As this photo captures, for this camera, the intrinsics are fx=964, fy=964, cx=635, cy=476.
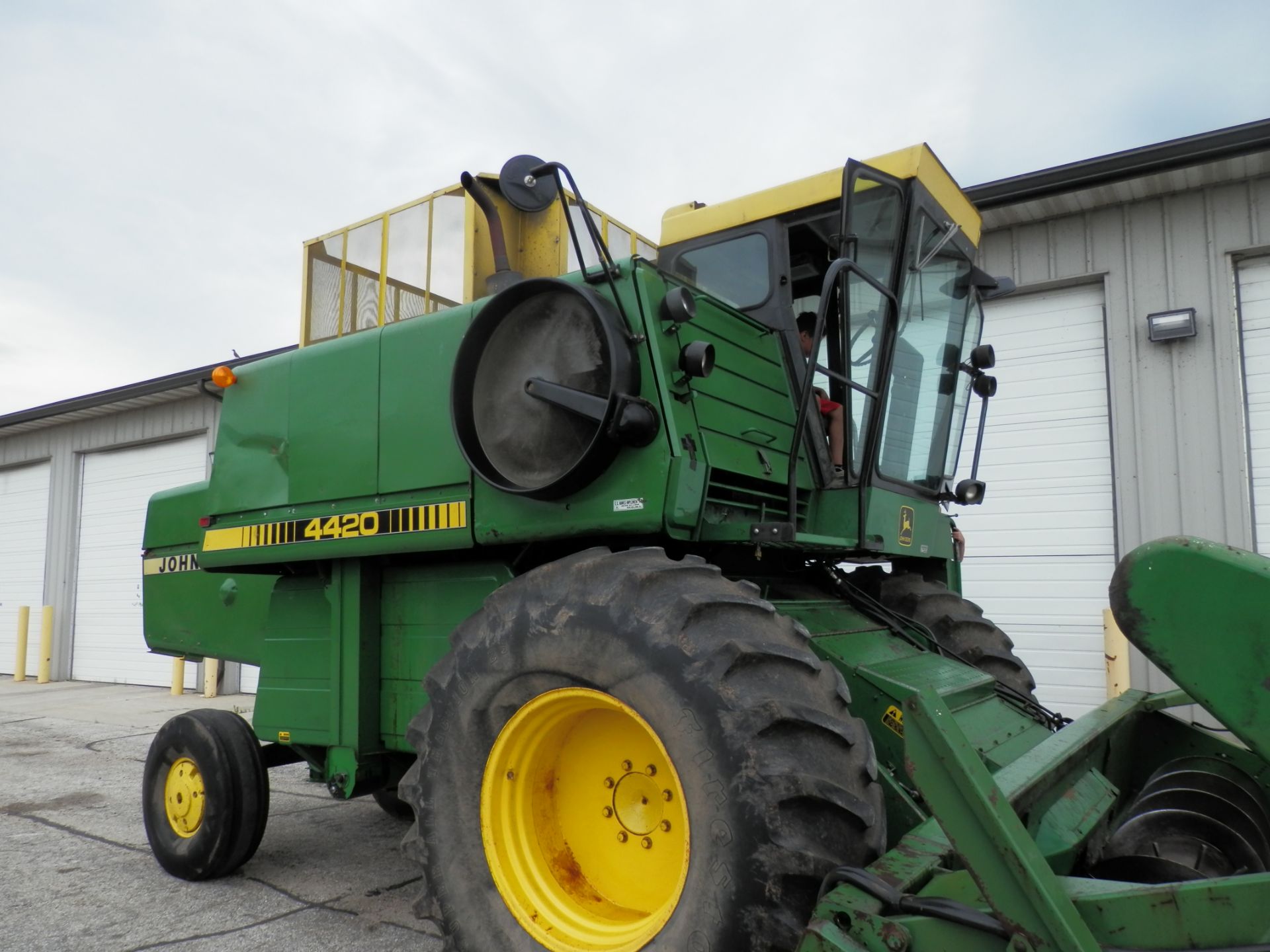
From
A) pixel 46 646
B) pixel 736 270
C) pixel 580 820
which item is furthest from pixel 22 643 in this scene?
pixel 580 820

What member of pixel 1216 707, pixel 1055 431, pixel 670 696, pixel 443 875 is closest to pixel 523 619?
pixel 670 696

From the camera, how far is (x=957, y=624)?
4773mm

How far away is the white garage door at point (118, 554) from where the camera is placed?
1501 centimetres

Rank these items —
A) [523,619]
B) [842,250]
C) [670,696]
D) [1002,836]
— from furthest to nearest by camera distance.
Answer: [842,250] < [523,619] < [670,696] < [1002,836]

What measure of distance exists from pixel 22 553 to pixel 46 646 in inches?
100

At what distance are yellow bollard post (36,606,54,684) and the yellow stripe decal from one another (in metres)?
13.7

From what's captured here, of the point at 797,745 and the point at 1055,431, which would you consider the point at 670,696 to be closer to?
the point at 797,745

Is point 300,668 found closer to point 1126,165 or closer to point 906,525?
point 906,525

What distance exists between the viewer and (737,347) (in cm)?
390

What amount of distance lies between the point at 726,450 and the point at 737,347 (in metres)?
0.54

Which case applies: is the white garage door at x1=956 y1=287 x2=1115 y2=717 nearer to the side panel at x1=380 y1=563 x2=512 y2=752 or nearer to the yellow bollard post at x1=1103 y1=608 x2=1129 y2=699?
the yellow bollard post at x1=1103 y1=608 x2=1129 y2=699

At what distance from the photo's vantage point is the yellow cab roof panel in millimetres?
4117

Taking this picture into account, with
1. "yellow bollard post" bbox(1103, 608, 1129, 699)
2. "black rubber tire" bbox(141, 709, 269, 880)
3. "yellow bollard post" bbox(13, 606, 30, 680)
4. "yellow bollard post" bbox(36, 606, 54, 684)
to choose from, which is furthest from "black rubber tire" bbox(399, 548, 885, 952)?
"yellow bollard post" bbox(13, 606, 30, 680)

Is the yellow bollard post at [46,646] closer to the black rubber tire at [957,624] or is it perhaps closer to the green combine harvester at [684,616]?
the green combine harvester at [684,616]
